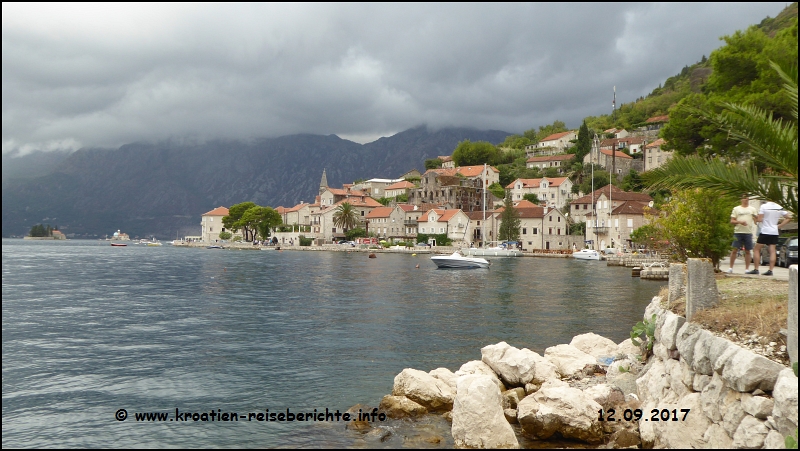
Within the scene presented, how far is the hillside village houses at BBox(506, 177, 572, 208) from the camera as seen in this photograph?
120062 millimetres

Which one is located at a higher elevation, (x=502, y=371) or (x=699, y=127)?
(x=699, y=127)

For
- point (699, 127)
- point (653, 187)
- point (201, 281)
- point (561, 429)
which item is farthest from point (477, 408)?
point (201, 281)

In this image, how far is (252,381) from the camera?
15.7 meters

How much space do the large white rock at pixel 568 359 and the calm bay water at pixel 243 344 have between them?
2.94 meters

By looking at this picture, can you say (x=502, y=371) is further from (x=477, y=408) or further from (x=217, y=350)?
(x=217, y=350)

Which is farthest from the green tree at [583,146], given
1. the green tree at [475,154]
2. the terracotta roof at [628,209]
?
the terracotta roof at [628,209]

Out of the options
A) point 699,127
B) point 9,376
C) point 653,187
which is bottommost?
point 9,376

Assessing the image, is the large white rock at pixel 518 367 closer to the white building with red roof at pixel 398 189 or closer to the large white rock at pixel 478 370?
the large white rock at pixel 478 370

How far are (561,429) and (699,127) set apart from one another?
3199 centimetres

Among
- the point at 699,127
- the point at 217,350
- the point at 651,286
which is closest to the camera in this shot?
the point at 217,350

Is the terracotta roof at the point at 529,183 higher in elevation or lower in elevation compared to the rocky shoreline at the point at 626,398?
higher

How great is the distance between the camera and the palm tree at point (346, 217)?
13231 centimetres

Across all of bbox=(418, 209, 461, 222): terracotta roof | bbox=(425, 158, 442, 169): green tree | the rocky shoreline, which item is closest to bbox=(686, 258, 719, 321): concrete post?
the rocky shoreline

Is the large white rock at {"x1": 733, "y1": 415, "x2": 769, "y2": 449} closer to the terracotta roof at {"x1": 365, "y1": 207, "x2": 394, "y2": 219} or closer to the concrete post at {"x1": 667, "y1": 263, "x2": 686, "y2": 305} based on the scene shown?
the concrete post at {"x1": 667, "y1": 263, "x2": 686, "y2": 305}
